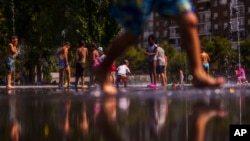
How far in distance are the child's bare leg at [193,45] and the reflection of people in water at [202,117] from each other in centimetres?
30

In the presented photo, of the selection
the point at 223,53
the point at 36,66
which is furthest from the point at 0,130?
the point at 223,53

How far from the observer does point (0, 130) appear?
14.4 ft

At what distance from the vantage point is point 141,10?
525 centimetres

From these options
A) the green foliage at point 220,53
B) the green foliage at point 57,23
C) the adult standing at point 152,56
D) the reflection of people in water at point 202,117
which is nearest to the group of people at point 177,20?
the reflection of people in water at point 202,117

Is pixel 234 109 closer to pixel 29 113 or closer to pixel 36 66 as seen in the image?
pixel 29 113

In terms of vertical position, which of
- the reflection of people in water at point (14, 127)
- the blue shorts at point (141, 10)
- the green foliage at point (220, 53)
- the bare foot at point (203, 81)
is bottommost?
the reflection of people in water at point (14, 127)

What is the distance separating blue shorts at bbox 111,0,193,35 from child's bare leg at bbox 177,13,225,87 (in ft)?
0.31

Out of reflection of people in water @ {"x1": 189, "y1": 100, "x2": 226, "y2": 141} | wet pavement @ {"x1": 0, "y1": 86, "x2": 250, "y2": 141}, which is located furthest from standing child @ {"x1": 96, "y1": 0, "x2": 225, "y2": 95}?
wet pavement @ {"x1": 0, "y1": 86, "x2": 250, "y2": 141}

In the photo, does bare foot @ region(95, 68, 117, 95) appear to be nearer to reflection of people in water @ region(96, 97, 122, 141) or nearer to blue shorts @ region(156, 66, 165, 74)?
reflection of people in water @ region(96, 97, 122, 141)

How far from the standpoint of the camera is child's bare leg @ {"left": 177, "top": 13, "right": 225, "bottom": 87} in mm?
5043

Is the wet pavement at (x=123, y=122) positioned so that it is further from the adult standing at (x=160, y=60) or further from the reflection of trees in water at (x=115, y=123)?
→ the adult standing at (x=160, y=60)

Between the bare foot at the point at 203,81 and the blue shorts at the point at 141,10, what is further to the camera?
the bare foot at the point at 203,81

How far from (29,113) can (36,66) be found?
35681 mm

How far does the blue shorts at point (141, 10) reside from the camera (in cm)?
504
